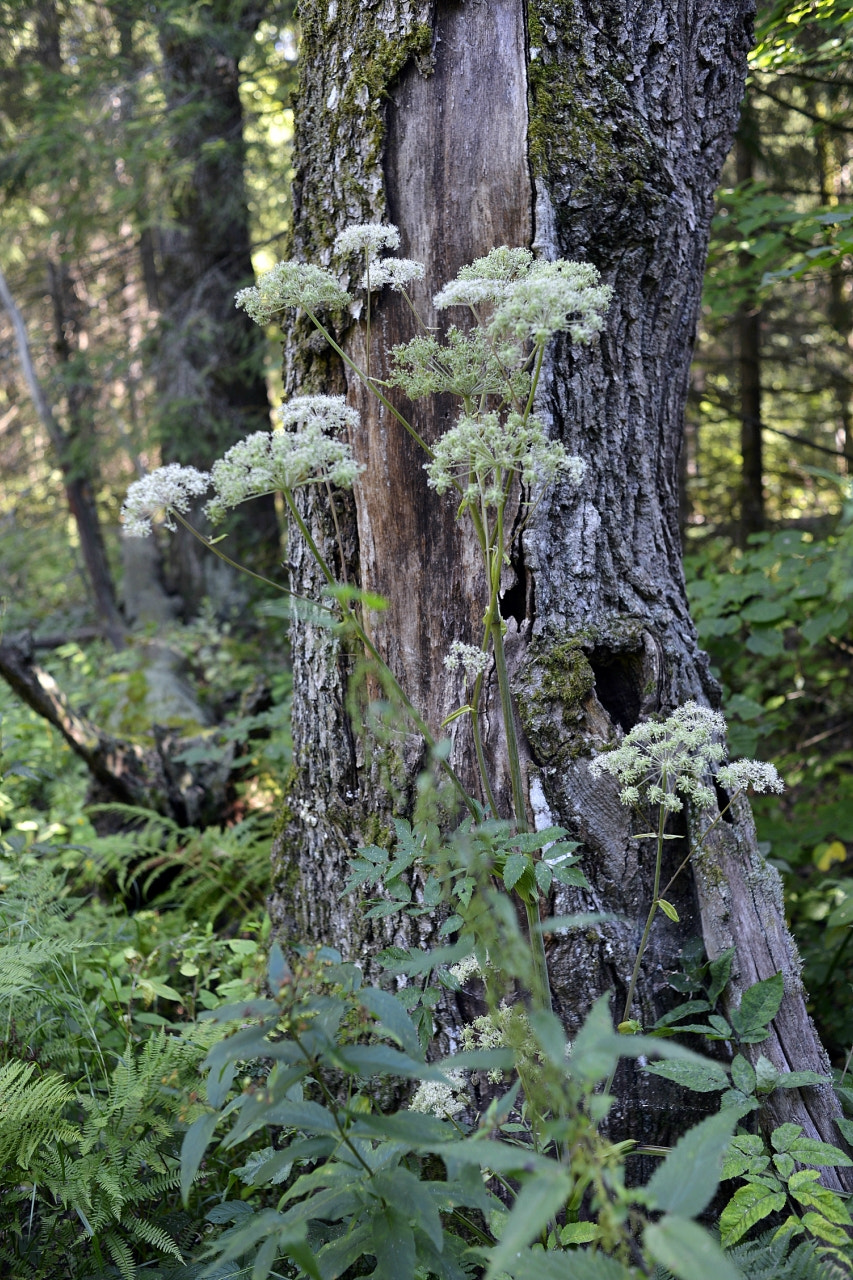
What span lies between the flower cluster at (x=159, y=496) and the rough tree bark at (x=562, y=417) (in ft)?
2.57

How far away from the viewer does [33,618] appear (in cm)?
1032

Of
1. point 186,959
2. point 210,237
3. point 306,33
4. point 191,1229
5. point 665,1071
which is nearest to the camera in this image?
point 665,1071

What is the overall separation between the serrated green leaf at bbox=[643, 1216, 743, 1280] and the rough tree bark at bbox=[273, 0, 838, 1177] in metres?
1.21

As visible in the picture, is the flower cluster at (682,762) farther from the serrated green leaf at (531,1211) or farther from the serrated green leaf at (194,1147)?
the serrated green leaf at (194,1147)

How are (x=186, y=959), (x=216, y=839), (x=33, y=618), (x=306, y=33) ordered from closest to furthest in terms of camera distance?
(x=306, y=33) < (x=186, y=959) < (x=216, y=839) < (x=33, y=618)

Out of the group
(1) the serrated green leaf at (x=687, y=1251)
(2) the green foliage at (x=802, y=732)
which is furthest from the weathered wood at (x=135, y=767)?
(1) the serrated green leaf at (x=687, y=1251)

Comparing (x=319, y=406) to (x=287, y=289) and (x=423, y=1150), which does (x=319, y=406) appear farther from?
(x=423, y=1150)

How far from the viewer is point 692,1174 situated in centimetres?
101

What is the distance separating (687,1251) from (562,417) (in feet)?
6.21

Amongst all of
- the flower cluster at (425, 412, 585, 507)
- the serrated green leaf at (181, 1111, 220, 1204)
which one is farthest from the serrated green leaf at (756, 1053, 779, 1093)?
the flower cluster at (425, 412, 585, 507)

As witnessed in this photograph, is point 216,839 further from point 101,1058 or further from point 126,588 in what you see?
point 126,588

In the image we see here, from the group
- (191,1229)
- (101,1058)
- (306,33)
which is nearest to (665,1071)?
(191,1229)

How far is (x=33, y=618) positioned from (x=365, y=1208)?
1026 cm

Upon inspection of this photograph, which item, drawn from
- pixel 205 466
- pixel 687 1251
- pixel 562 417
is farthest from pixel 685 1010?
pixel 205 466
